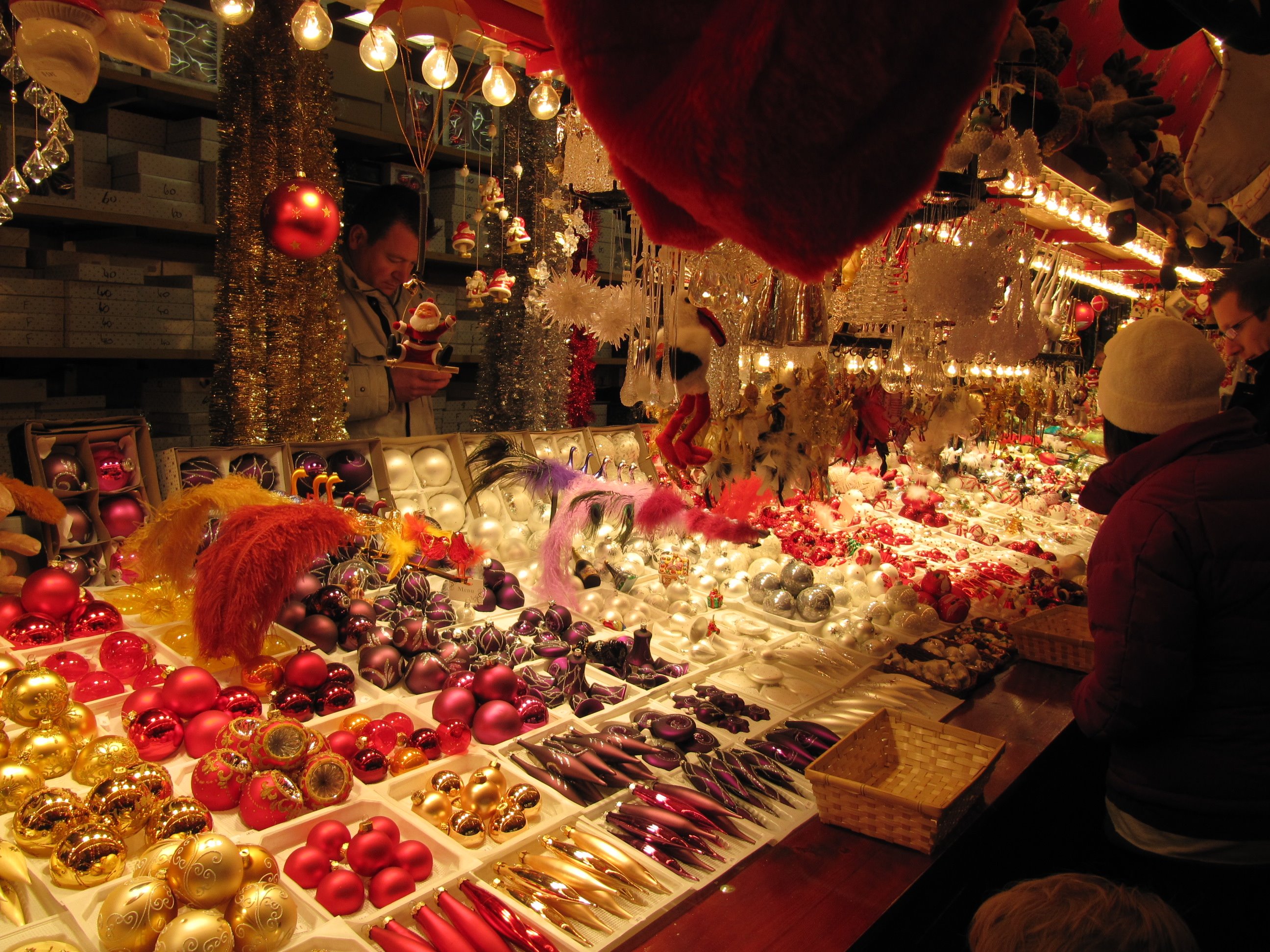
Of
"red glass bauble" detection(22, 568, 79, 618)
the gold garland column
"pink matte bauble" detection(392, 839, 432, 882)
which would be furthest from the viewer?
the gold garland column

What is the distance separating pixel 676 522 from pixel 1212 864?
1.31 metres

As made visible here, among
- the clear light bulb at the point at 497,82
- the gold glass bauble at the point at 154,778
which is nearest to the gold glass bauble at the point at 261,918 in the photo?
the gold glass bauble at the point at 154,778

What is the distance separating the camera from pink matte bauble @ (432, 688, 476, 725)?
1494 millimetres

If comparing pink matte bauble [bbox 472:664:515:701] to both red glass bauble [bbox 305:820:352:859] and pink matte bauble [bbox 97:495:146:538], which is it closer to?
red glass bauble [bbox 305:820:352:859]

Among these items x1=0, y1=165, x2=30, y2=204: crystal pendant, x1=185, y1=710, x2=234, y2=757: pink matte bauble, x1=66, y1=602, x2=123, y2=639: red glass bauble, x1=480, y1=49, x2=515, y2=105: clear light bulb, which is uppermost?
x1=480, y1=49, x2=515, y2=105: clear light bulb

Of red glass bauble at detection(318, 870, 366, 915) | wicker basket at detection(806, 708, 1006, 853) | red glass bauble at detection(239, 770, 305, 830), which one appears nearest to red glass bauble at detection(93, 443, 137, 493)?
red glass bauble at detection(239, 770, 305, 830)

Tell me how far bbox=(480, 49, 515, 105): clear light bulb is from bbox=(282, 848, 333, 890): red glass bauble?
168 centimetres

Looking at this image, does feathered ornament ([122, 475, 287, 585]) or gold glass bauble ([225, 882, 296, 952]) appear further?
feathered ornament ([122, 475, 287, 585])

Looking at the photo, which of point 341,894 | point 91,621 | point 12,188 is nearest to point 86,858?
A: point 341,894

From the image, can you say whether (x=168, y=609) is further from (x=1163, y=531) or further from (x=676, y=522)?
(x=1163, y=531)

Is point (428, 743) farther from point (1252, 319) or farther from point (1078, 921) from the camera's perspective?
point (1252, 319)

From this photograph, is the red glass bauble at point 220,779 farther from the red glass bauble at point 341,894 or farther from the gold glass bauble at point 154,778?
the red glass bauble at point 341,894

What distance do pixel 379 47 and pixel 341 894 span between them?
1.69 metres

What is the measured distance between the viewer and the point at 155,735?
1.31 meters
